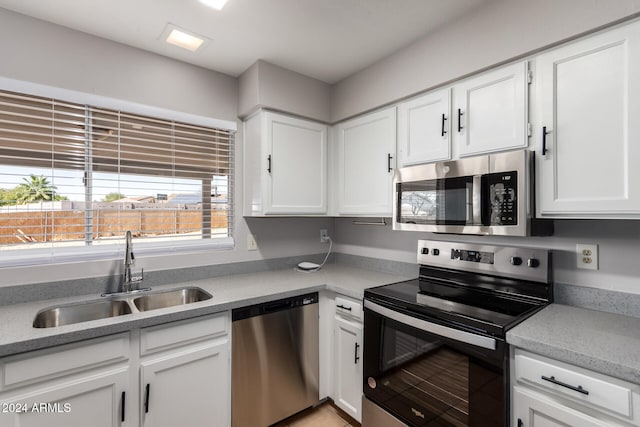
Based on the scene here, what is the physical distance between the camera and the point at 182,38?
6.00ft

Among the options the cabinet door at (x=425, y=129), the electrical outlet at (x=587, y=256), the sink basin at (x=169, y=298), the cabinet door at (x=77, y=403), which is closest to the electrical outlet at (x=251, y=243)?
the sink basin at (x=169, y=298)

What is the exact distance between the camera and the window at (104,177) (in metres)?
1.62

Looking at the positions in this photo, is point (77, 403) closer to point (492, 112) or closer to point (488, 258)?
point (488, 258)

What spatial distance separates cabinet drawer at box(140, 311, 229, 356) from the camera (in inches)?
56.8

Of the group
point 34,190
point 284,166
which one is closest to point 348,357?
point 284,166

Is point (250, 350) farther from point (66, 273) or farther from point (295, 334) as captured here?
point (66, 273)

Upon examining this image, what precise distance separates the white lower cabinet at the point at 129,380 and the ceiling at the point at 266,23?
158cm

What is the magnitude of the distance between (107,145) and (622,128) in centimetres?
255

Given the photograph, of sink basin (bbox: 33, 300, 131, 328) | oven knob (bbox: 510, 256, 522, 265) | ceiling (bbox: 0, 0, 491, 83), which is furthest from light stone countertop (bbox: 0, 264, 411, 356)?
ceiling (bbox: 0, 0, 491, 83)

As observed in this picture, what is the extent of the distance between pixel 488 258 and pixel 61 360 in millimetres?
2042

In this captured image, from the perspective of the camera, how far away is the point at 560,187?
1336 mm

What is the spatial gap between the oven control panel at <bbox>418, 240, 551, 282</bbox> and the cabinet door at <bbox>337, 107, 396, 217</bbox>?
37 cm

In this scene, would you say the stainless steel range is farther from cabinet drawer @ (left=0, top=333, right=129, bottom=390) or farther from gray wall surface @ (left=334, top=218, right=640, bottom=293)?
cabinet drawer @ (left=0, top=333, right=129, bottom=390)

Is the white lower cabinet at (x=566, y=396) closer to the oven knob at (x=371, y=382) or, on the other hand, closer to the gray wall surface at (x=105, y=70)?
the oven knob at (x=371, y=382)
